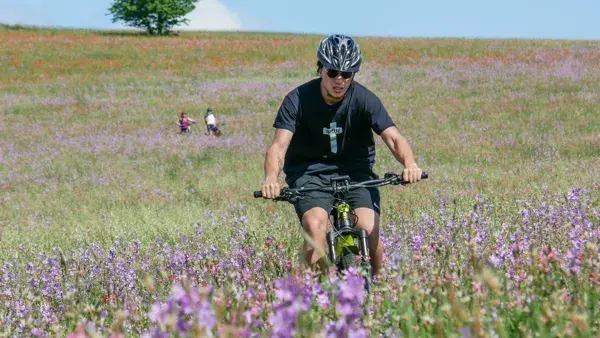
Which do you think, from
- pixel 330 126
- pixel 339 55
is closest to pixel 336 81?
pixel 339 55

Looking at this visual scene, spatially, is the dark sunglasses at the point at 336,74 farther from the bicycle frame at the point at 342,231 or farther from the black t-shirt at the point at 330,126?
the bicycle frame at the point at 342,231

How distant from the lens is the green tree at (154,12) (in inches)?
2677

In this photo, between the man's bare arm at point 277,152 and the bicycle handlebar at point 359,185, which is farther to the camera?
the man's bare arm at point 277,152

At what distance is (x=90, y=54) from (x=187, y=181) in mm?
37112

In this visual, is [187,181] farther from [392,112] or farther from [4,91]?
[4,91]

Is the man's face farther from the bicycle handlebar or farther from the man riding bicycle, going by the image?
the bicycle handlebar

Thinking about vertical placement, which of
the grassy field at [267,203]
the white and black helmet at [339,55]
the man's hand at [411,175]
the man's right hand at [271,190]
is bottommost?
the grassy field at [267,203]

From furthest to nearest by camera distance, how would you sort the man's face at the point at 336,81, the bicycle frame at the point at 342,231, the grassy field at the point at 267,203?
→ the man's face at the point at 336,81
the bicycle frame at the point at 342,231
the grassy field at the point at 267,203

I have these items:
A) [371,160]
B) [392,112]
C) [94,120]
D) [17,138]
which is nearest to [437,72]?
[392,112]

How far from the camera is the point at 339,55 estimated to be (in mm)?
4773

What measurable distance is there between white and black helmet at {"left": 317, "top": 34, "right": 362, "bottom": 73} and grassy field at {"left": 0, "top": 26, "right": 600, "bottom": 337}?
1.17 m

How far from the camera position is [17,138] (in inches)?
918

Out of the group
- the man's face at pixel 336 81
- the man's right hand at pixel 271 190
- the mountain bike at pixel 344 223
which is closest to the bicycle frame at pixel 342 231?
the mountain bike at pixel 344 223

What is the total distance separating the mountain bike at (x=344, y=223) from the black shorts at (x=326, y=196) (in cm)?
5
